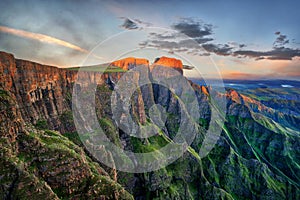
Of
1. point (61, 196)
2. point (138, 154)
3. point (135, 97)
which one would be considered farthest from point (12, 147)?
point (135, 97)

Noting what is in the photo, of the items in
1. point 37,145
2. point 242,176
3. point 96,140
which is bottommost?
point 242,176

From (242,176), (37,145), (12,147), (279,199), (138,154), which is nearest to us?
(12,147)

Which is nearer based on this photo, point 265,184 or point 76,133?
point 76,133

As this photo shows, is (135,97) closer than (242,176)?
Yes

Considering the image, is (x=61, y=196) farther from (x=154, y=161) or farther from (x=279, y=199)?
(x=279, y=199)

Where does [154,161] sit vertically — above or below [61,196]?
below

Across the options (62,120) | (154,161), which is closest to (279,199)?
(154,161)

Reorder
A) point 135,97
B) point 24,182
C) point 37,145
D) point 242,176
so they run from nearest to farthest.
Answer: point 24,182 → point 37,145 → point 135,97 → point 242,176

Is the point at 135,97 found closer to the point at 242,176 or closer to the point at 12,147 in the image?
the point at 12,147

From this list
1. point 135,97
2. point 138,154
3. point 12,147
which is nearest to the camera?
point 12,147
